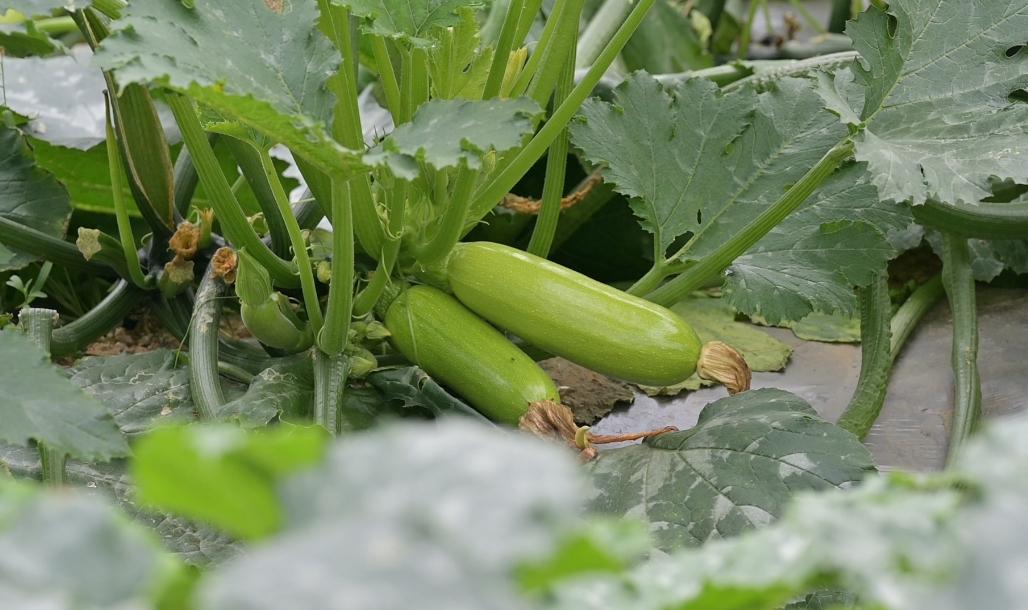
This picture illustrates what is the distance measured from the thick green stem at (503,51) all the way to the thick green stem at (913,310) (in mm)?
691

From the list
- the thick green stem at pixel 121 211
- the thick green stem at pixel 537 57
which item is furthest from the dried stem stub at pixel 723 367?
the thick green stem at pixel 121 211

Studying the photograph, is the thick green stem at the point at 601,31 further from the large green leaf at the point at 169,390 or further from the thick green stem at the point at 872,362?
the large green leaf at the point at 169,390

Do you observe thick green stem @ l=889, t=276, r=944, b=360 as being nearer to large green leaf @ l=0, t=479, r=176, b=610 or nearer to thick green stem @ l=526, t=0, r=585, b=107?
thick green stem @ l=526, t=0, r=585, b=107

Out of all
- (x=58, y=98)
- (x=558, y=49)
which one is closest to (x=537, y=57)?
(x=558, y=49)

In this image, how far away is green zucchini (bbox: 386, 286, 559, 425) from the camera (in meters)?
1.19

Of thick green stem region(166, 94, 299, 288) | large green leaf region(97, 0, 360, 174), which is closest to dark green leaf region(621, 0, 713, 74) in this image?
thick green stem region(166, 94, 299, 288)

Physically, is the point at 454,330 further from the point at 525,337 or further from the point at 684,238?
the point at 684,238

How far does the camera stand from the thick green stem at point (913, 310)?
1497 millimetres

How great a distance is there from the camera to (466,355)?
3.99 feet

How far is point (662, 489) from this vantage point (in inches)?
41.2

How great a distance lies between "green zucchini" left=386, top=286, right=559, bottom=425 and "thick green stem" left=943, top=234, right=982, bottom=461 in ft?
1.59

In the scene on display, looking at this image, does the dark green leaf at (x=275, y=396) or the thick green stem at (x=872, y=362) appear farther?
the thick green stem at (x=872, y=362)

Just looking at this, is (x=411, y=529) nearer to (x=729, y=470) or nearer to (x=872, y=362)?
(x=729, y=470)

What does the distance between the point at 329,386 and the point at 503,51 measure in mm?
396
